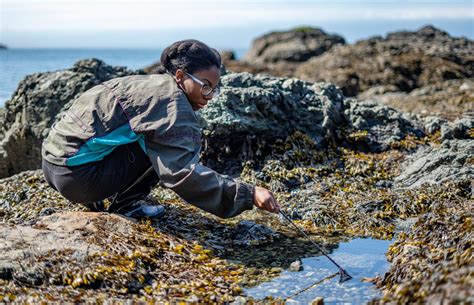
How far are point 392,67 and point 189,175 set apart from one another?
602 inches

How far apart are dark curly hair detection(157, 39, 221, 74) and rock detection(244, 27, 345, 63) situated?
26082 millimetres

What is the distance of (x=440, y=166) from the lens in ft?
20.7

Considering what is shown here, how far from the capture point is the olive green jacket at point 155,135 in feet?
13.4

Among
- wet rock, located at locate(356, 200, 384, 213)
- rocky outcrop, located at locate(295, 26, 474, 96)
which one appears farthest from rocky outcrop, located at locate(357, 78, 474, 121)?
wet rock, located at locate(356, 200, 384, 213)

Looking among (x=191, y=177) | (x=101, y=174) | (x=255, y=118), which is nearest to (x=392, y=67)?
(x=255, y=118)

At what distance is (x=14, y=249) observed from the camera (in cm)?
396

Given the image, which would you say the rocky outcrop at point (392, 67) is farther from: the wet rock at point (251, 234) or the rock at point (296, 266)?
the rock at point (296, 266)

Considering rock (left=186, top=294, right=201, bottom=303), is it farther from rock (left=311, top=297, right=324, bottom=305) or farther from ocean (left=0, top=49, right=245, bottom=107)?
ocean (left=0, top=49, right=245, bottom=107)

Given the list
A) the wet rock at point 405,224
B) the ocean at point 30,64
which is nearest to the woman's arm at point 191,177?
the wet rock at point 405,224

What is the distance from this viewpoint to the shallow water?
3875mm

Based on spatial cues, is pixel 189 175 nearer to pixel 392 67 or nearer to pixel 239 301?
pixel 239 301

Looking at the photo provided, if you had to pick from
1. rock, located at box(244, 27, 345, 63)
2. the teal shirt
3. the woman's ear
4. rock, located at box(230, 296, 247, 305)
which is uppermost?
the woman's ear

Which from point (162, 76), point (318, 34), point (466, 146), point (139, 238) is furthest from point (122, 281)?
point (318, 34)

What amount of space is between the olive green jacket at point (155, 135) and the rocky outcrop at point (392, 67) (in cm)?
→ 1342
